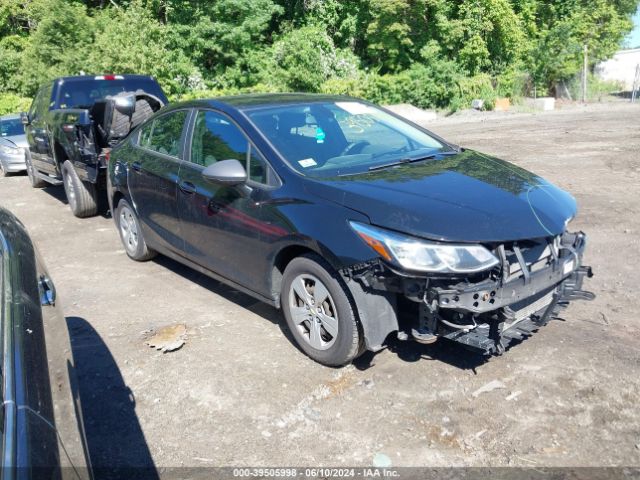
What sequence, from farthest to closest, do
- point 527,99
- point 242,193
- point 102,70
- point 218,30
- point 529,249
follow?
point 527,99, point 218,30, point 102,70, point 242,193, point 529,249

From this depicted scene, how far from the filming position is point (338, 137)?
4.50m

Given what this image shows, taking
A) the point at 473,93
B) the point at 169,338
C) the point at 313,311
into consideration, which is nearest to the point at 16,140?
the point at 169,338

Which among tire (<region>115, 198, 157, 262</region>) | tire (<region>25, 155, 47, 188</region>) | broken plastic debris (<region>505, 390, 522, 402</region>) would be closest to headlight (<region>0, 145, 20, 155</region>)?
tire (<region>25, 155, 47, 188</region>)

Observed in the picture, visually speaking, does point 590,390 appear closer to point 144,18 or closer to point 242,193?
point 242,193

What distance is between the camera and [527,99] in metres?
31.8

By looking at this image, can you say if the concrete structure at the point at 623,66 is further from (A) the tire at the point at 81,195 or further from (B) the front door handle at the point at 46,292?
(B) the front door handle at the point at 46,292

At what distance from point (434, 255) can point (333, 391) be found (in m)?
1.09

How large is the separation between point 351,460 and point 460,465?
544mm

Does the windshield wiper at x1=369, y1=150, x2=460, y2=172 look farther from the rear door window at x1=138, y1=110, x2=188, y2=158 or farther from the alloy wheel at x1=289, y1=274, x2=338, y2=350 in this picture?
the rear door window at x1=138, y1=110, x2=188, y2=158

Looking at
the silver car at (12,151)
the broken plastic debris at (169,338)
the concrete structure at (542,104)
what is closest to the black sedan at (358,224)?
the broken plastic debris at (169,338)

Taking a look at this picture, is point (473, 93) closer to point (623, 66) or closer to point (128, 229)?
point (623, 66)

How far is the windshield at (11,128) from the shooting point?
523 inches

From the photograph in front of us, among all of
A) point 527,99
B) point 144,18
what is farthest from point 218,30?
point 527,99

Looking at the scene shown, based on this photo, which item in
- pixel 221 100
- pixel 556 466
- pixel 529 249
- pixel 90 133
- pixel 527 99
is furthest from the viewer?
pixel 527 99
